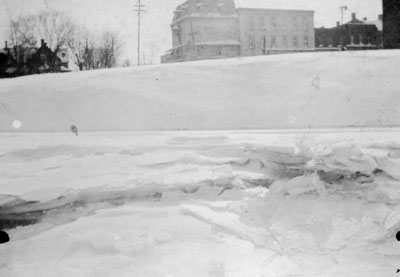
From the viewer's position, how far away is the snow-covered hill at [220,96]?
10.2 m

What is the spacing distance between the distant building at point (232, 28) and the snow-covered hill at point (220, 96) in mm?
1125

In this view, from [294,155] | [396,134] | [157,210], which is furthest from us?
[396,134]

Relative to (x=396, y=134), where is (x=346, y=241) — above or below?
below

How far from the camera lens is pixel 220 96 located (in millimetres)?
11992

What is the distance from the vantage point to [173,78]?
43.0ft

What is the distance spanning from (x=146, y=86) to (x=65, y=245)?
374 inches

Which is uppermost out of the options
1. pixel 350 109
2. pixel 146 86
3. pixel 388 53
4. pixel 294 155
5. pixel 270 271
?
pixel 388 53

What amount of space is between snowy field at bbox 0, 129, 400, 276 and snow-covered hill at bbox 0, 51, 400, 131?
453cm

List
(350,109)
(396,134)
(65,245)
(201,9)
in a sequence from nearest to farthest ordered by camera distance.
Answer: (65,245), (396,134), (201,9), (350,109)

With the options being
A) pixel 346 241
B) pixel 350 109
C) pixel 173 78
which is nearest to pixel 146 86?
pixel 173 78

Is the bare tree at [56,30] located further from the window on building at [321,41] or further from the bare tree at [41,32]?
the window on building at [321,41]

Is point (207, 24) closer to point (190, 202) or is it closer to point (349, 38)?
point (190, 202)

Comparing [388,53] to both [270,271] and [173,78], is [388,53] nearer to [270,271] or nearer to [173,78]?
[173,78]

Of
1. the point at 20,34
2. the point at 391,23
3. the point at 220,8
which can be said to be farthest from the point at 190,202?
the point at 391,23
